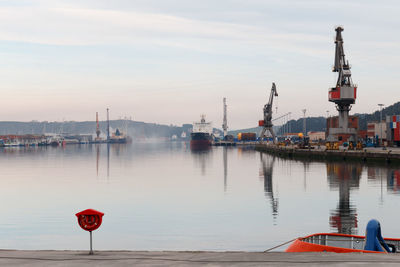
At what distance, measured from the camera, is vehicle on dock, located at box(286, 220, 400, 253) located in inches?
663

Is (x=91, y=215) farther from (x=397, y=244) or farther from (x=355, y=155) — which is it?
(x=355, y=155)

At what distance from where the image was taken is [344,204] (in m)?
45.2

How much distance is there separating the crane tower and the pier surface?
411ft

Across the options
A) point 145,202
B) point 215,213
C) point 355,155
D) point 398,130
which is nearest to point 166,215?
point 215,213

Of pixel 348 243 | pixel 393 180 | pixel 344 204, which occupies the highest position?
pixel 348 243

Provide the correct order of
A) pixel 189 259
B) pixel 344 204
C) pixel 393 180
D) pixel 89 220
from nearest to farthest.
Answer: pixel 189 259
pixel 89 220
pixel 344 204
pixel 393 180

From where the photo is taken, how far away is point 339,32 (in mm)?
143375

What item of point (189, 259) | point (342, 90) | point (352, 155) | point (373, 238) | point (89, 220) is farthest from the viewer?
point (342, 90)

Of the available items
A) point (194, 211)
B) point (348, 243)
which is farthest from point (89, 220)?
point (194, 211)

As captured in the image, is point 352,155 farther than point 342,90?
No

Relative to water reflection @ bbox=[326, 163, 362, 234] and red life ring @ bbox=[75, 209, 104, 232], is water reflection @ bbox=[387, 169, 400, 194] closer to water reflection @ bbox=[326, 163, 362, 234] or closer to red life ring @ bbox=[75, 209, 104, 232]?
water reflection @ bbox=[326, 163, 362, 234]

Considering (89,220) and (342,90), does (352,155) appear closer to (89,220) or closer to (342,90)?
(342,90)

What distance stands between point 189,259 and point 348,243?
8004mm

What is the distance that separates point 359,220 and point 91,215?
84.1 ft
